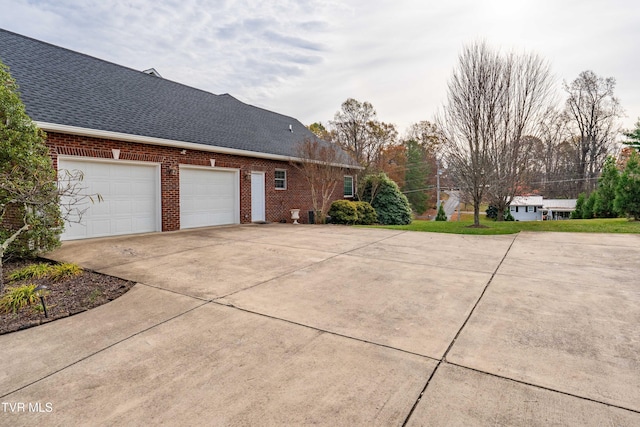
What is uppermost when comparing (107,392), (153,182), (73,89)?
(73,89)

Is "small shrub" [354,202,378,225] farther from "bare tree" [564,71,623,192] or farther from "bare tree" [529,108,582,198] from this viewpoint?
"bare tree" [564,71,623,192]

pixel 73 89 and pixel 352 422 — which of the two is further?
pixel 73 89

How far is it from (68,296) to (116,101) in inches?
318

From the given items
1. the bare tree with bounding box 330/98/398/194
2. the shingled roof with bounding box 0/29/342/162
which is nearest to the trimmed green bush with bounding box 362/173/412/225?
the shingled roof with bounding box 0/29/342/162

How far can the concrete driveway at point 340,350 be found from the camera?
2.03 meters

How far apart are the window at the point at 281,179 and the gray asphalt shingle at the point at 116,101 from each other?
2.88ft

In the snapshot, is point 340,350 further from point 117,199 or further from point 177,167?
point 177,167

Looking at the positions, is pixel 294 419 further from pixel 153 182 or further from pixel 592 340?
pixel 153 182

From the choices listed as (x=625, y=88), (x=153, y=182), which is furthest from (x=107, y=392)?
(x=625, y=88)

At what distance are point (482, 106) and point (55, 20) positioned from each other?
1554 centimetres

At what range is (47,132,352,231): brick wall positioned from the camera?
8.20 metres

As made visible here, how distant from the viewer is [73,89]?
942cm

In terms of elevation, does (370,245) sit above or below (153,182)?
below

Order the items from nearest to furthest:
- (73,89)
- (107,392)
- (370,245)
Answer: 1. (107,392)
2. (370,245)
3. (73,89)
